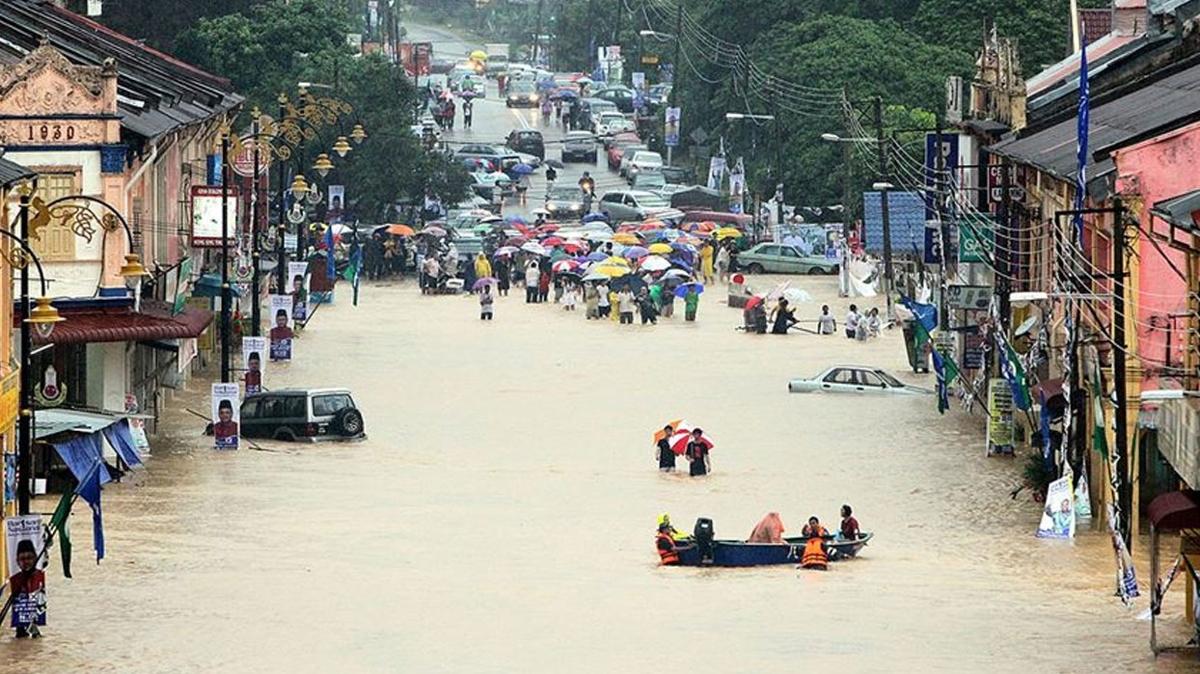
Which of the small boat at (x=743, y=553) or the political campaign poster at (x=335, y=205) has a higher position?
the political campaign poster at (x=335, y=205)

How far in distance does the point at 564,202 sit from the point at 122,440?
70485 mm

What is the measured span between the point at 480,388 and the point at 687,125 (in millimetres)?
69311

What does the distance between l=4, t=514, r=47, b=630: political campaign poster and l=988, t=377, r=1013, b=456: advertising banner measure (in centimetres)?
2317

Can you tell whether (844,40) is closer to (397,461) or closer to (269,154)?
(269,154)

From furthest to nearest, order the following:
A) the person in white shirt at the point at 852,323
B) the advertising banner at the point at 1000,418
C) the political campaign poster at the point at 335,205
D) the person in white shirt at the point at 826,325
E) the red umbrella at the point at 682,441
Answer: the political campaign poster at the point at 335,205 < the person in white shirt at the point at 826,325 < the person in white shirt at the point at 852,323 < the advertising banner at the point at 1000,418 < the red umbrella at the point at 682,441

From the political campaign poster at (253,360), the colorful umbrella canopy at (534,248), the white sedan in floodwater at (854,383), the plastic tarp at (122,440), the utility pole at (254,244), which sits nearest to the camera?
the plastic tarp at (122,440)

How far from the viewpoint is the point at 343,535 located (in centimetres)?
4712

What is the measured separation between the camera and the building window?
184ft

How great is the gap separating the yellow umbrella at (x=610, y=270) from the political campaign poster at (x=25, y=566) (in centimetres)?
5155

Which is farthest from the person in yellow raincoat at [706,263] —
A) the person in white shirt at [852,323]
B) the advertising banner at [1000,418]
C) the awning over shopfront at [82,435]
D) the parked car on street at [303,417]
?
the awning over shopfront at [82,435]

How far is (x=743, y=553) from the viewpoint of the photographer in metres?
44.4

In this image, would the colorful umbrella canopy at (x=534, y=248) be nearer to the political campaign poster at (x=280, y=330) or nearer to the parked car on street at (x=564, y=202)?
the parked car on street at (x=564, y=202)

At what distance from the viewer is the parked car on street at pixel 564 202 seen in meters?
117

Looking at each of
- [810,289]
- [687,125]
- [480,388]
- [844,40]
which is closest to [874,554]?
[480,388]
